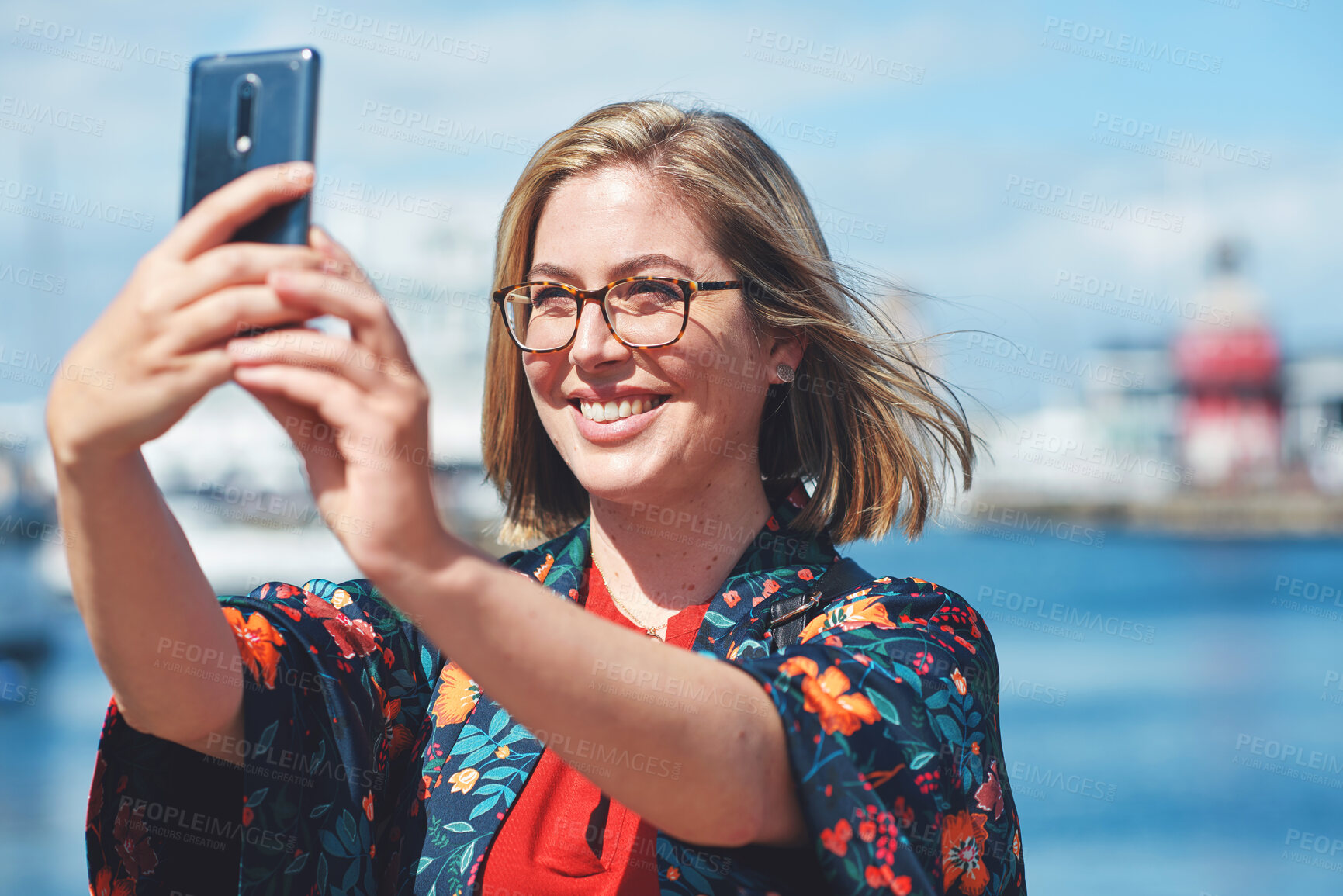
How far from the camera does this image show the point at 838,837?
1.72 meters

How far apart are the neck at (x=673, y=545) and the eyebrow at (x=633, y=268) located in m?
0.42

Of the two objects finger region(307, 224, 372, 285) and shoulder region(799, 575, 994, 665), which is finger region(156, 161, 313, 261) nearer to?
finger region(307, 224, 372, 285)

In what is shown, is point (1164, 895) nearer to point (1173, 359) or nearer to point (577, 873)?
point (577, 873)

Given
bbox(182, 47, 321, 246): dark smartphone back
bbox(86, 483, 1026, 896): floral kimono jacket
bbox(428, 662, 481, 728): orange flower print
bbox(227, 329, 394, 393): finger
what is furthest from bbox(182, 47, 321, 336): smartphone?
bbox(428, 662, 481, 728): orange flower print

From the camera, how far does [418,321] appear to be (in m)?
54.8

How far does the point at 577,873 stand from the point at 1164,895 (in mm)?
10801

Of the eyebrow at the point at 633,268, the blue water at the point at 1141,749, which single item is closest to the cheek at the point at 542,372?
the eyebrow at the point at 633,268

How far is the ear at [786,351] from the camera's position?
2.55 meters

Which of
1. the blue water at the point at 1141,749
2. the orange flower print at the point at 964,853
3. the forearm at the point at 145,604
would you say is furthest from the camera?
the blue water at the point at 1141,749

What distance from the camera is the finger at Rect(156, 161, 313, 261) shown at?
4.36 ft

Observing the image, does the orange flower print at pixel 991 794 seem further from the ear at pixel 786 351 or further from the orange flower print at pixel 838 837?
the ear at pixel 786 351

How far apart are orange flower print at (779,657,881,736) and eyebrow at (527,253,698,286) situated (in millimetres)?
819

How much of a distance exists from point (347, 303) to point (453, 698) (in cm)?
115

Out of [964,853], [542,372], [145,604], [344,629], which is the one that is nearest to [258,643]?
[344,629]
